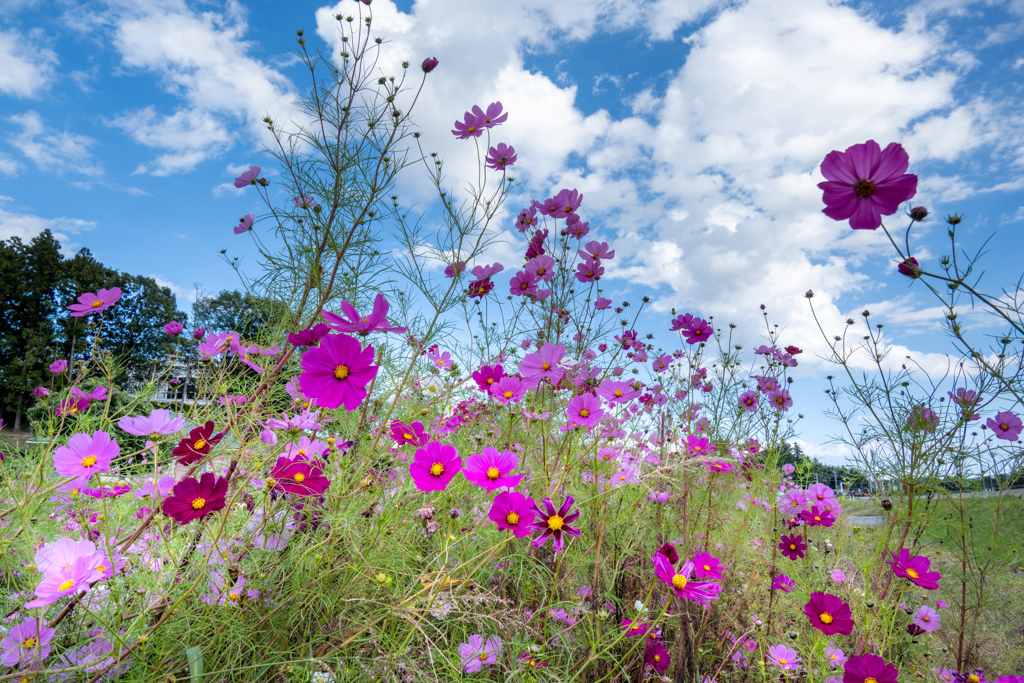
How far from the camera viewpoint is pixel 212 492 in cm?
71

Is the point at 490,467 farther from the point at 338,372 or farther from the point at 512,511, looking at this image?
the point at 338,372

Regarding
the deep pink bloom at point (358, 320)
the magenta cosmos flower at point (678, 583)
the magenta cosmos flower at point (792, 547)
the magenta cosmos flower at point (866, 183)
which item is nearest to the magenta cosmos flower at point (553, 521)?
the magenta cosmos flower at point (678, 583)

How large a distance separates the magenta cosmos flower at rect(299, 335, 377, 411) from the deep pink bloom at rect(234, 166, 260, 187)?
1031mm

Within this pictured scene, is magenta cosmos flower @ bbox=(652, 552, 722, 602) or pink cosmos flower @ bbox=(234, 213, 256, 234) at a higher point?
pink cosmos flower @ bbox=(234, 213, 256, 234)

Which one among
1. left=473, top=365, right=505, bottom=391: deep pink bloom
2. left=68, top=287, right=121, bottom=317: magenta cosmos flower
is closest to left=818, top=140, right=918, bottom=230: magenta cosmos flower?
left=473, top=365, right=505, bottom=391: deep pink bloom

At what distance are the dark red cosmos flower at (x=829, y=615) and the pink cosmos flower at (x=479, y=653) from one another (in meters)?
0.88

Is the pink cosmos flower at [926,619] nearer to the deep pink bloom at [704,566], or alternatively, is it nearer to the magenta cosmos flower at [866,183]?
the deep pink bloom at [704,566]

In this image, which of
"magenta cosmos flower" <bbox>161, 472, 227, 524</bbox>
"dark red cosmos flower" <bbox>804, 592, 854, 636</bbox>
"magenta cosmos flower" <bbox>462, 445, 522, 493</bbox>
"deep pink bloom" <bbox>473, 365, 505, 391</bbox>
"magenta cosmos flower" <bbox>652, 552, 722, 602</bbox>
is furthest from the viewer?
"deep pink bloom" <bbox>473, 365, 505, 391</bbox>

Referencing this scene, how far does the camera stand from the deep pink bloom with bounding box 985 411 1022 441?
1.70 meters

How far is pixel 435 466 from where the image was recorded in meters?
0.95

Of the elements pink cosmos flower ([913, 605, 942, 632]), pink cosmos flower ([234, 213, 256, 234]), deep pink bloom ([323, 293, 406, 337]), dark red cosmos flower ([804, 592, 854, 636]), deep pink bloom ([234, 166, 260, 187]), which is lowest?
pink cosmos flower ([913, 605, 942, 632])

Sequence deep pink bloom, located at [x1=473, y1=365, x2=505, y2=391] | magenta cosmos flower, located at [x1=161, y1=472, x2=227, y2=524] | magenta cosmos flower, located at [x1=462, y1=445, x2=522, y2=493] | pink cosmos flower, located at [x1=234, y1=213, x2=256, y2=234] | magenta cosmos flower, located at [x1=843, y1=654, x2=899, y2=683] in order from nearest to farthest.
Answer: magenta cosmos flower, located at [x1=161, y1=472, x2=227, y2=524]
magenta cosmos flower, located at [x1=462, y1=445, x2=522, y2=493]
magenta cosmos flower, located at [x1=843, y1=654, x2=899, y2=683]
deep pink bloom, located at [x1=473, y1=365, x2=505, y2=391]
pink cosmos flower, located at [x1=234, y1=213, x2=256, y2=234]

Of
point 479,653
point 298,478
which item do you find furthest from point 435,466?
point 479,653

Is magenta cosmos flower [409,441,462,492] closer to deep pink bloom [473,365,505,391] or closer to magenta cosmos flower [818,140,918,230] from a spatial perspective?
deep pink bloom [473,365,505,391]
